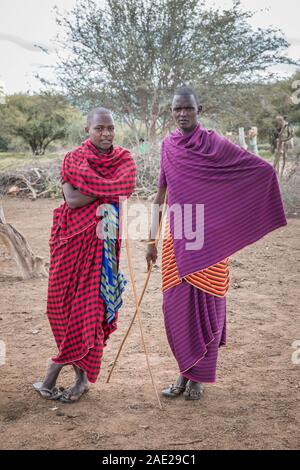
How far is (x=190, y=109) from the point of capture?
294 centimetres

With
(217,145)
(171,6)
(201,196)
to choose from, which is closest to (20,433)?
(201,196)

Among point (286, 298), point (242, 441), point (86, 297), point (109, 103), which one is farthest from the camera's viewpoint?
point (109, 103)

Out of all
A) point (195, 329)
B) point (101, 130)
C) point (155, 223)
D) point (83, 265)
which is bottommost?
point (195, 329)

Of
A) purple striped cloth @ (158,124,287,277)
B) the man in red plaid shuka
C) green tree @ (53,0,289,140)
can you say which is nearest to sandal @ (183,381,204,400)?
the man in red plaid shuka

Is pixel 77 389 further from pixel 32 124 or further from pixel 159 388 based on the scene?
pixel 32 124

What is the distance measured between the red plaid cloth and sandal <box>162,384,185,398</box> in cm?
44

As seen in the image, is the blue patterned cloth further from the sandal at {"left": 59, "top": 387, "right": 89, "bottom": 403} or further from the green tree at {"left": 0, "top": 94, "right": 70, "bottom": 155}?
the green tree at {"left": 0, "top": 94, "right": 70, "bottom": 155}

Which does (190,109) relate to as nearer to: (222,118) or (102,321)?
(102,321)

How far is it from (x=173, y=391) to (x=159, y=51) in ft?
42.8

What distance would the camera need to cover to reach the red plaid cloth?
2.86 meters

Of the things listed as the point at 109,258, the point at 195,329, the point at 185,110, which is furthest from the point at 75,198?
the point at 195,329

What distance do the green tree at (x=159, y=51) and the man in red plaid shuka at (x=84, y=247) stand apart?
1205 centimetres

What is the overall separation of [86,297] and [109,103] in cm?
1340

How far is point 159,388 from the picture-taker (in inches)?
123
